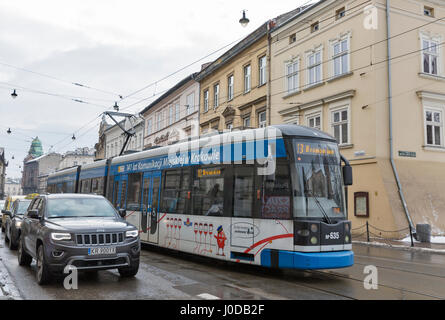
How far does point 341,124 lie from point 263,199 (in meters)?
13.0

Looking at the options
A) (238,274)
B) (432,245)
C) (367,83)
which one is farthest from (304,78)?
(238,274)

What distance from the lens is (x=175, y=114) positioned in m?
39.0

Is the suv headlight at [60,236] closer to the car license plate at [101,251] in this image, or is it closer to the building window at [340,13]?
the car license plate at [101,251]

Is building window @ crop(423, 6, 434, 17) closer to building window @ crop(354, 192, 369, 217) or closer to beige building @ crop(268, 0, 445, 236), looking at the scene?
beige building @ crop(268, 0, 445, 236)

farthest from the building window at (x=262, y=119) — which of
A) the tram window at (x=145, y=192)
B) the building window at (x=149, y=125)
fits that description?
the building window at (x=149, y=125)

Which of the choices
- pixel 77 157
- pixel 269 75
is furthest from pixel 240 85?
pixel 77 157

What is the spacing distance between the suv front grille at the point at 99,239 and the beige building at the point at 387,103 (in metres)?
13.5

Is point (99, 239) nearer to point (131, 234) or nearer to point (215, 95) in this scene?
point (131, 234)

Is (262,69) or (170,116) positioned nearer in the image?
(262,69)

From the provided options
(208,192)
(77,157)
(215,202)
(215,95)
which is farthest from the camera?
(77,157)

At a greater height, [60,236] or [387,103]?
[387,103]

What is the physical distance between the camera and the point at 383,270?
10.1 meters

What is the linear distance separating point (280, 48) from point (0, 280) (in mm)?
20956

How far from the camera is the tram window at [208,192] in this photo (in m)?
9.94
